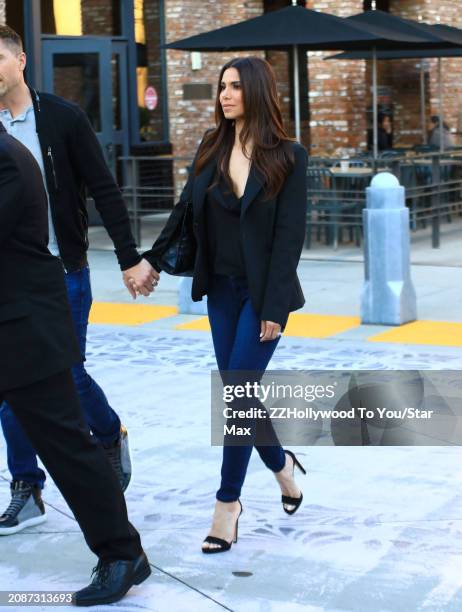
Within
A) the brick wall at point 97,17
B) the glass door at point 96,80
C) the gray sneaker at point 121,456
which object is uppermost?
the brick wall at point 97,17

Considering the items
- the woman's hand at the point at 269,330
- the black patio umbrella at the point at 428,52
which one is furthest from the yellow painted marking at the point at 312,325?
the black patio umbrella at the point at 428,52

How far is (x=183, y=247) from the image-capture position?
17.4 ft

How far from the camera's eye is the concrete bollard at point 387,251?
1022 cm

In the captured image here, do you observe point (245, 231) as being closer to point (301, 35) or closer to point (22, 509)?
point (22, 509)

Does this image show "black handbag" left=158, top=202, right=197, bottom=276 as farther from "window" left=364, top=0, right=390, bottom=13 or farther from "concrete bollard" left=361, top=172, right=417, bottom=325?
"window" left=364, top=0, right=390, bottom=13

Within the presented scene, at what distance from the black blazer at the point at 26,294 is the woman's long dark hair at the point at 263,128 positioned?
978 millimetres

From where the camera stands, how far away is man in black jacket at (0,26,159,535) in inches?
208

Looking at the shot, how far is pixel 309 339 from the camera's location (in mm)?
9852

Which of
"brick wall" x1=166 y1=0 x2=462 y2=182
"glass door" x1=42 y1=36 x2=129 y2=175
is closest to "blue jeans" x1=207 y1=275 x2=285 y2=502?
"glass door" x1=42 y1=36 x2=129 y2=175

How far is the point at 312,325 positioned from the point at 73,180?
5.33m

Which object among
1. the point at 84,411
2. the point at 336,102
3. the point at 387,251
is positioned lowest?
the point at 84,411

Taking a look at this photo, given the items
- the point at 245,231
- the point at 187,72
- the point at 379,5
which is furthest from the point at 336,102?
the point at 245,231

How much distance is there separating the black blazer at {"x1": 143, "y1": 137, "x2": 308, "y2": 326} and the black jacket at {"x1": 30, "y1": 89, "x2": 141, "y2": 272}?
0.41 m

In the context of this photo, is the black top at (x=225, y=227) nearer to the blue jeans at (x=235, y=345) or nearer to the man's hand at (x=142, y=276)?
the blue jeans at (x=235, y=345)
